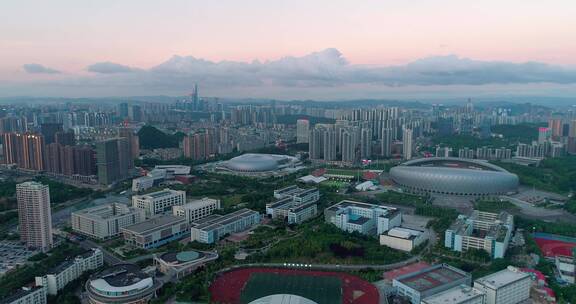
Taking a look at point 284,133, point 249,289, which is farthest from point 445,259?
point 284,133

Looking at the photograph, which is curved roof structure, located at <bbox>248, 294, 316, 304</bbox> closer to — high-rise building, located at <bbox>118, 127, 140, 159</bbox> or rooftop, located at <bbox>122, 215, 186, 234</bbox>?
rooftop, located at <bbox>122, 215, 186, 234</bbox>

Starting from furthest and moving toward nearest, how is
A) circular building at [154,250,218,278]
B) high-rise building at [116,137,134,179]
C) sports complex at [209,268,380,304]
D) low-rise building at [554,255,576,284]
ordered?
high-rise building at [116,137,134,179] → circular building at [154,250,218,278] → low-rise building at [554,255,576,284] → sports complex at [209,268,380,304]

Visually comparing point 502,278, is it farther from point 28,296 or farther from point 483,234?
point 28,296

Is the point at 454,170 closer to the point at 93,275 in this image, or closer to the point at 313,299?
the point at 313,299

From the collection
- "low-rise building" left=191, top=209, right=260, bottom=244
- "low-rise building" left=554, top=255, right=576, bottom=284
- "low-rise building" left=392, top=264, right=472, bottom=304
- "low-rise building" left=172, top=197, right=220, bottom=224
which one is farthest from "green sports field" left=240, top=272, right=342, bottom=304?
"low-rise building" left=554, top=255, right=576, bottom=284

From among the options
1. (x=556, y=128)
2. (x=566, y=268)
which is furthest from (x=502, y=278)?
(x=556, y=128)

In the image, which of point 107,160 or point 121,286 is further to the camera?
point 107,160

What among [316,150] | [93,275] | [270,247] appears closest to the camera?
[93,275]
